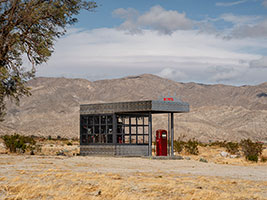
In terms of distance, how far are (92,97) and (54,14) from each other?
126 metres

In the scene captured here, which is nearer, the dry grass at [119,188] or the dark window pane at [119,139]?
the dry grass at [119,188]

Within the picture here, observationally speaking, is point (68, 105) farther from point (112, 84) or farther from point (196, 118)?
point (196, 118)

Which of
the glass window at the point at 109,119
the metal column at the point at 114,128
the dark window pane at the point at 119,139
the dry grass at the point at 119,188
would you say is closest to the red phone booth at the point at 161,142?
the dark window pane at the point at 119,139

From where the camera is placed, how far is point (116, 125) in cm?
2733

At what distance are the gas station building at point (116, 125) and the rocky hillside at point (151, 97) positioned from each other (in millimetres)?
45072

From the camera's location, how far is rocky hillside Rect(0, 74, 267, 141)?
96.7 meters

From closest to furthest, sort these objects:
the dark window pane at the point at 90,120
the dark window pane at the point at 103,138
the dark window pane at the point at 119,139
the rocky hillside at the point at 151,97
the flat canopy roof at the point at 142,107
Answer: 1. the flat canopy roof at the point at 142,107
2. the dark window pane at the point at 119,139
3. the dark window pane at the point at 103,138
4. the dark window pane at the point at 90,120
5. the rocky hillside at the point at 151,97

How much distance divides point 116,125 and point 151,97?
125168 mm

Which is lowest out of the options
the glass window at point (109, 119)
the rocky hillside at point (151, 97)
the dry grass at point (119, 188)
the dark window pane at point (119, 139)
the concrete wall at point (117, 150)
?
the dry grass at point (119, 188)

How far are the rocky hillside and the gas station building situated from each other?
45.1 meters

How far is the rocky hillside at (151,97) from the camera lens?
317ft

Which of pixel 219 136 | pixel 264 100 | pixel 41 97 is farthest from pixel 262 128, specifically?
pixel 41 97

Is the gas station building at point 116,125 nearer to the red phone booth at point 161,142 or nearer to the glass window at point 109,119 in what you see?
the glass window at point 109,119

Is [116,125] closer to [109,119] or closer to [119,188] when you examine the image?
[109,119]
